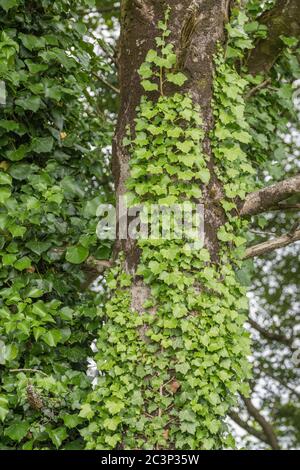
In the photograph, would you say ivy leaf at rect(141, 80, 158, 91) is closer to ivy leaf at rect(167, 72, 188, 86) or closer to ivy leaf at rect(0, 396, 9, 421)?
ivy leaf at rect(167, 72, 188, 86)

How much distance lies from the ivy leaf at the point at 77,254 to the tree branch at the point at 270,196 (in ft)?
2.99

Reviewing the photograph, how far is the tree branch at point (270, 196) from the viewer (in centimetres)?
338

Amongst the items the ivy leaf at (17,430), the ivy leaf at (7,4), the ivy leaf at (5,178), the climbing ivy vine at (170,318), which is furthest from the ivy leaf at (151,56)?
the ivy leaf at (17,430)

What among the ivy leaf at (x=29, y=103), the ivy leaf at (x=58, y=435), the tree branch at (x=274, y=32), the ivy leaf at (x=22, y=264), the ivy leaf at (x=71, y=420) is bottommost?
the ivy leaf at (x=58, y=435)

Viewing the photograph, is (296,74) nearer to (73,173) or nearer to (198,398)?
(73,173)

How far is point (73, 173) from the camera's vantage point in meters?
4.30

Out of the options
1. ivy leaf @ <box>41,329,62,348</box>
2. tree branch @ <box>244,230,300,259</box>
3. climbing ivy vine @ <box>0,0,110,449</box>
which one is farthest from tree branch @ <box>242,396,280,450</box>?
ivy leaf @ <box>41,329,62,348</box>

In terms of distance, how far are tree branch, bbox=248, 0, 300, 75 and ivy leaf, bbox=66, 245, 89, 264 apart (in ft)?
6.28

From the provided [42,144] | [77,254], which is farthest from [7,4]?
[77,254]

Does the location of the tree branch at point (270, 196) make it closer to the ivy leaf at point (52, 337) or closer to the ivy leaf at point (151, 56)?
the ivy leaf at point (151, 56)

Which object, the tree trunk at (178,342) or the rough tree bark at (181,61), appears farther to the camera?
the rough tree bark at (181,61)

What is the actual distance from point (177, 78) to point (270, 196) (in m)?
0.80

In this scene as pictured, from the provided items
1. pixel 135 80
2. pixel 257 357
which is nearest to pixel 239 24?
pixel 135 80

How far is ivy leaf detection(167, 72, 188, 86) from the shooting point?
3375mm
